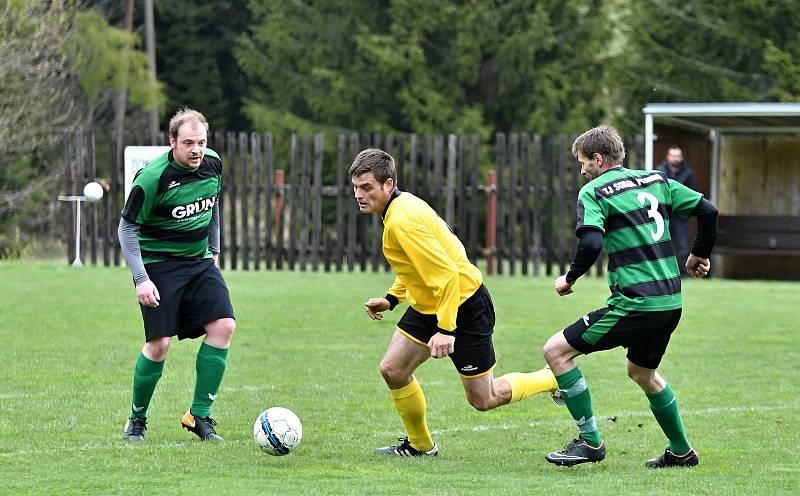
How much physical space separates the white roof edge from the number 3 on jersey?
12.8m

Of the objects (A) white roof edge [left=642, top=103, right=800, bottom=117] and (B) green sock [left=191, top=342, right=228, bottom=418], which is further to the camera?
(A) white roof edge [left=642, top=103, right=800, bottom=117]

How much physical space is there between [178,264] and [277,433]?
4.07 feet

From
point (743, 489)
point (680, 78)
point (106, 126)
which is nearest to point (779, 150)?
point (680, 78)

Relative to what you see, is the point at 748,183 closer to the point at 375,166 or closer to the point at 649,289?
the point at 649,289

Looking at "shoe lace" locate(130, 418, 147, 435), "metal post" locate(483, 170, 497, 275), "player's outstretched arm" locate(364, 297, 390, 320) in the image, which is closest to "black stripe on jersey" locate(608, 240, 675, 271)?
"player's outstretched arm" locate(364, 297, 390, 320)

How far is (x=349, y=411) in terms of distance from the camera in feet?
27.5

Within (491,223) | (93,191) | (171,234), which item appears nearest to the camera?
(171,234)

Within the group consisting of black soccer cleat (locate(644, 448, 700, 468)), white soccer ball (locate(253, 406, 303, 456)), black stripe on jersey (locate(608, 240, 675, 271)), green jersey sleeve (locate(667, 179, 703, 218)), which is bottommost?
black soccer cleat (locate(644, 448, 700, 468))

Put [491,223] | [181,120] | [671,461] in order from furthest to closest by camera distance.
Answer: [491,223] < [181,120] < [671,461]

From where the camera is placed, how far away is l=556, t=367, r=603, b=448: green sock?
21.4ft

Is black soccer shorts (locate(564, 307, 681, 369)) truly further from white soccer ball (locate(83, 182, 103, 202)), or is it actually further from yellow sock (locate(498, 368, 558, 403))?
white soccer ball (locate(83, 182, 103, 202))

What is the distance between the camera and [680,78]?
35156 millimetres

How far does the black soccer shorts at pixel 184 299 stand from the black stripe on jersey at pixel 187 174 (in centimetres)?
45

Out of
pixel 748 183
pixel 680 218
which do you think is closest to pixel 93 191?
pixel 680 218
